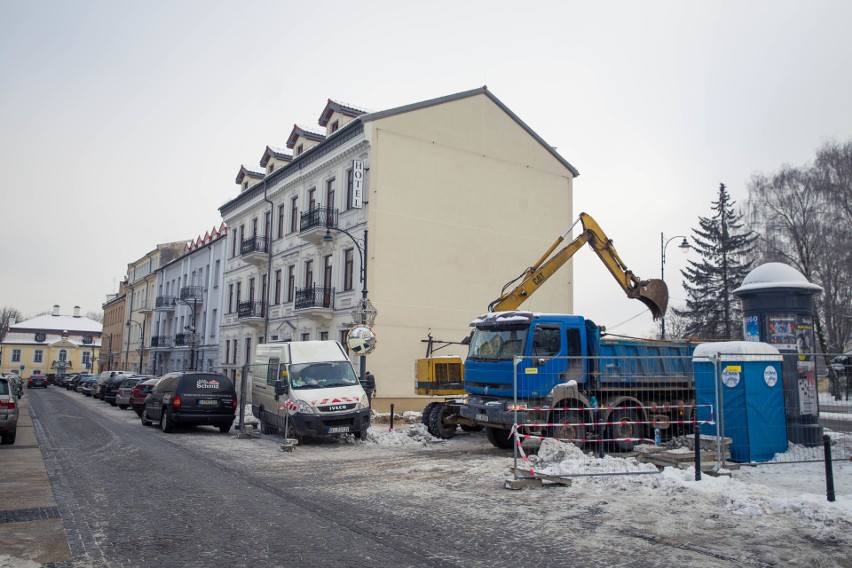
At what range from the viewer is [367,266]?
90.6 feet

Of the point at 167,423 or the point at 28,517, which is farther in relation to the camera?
the point at 167,423

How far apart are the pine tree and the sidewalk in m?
41.2

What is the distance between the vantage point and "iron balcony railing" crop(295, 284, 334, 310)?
30.6 metres

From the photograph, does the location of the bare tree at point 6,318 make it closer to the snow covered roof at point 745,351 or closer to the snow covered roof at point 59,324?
the snow covered roof at point 59,324

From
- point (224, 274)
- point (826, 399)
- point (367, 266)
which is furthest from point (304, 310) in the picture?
point (826, 399)

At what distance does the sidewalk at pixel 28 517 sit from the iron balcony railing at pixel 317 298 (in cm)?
1782

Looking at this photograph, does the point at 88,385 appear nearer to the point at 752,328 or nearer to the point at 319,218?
the point at 319,218

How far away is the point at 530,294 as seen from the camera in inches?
734

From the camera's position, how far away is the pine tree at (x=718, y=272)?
4491 cm

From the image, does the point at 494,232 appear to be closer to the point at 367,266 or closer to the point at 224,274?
the point at 367,266

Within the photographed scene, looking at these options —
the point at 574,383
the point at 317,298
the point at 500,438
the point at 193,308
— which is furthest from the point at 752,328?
the point at 193,308

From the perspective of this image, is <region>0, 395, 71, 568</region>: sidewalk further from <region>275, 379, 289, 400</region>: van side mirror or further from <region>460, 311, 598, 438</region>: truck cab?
<region>460, 311, 598, 438</region>: truck cab

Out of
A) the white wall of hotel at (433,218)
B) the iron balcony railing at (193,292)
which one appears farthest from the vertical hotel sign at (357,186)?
the iron balcony railing at (193,292)

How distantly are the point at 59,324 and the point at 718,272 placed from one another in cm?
11255
